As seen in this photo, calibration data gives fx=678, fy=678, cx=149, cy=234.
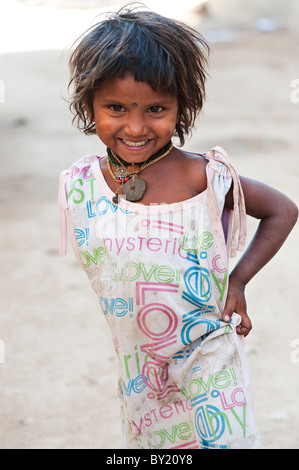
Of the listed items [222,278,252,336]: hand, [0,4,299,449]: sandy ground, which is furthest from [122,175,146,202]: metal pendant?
[0,4,299,449]: sandy ground

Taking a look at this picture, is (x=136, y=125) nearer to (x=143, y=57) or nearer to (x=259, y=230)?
(x=143, y=57)

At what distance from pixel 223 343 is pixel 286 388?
1263 mm

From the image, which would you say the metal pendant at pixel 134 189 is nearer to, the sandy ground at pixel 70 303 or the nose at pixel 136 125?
the nose at pixel 136 125

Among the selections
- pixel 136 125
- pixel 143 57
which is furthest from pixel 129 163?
pixel 143 57

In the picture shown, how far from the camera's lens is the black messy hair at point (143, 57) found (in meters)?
1.46

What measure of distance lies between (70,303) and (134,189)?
6.42 feet

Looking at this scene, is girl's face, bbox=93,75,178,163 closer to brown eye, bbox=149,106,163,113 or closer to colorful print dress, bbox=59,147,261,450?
brown eye, bbox=149,106,163,113

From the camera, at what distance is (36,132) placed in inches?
252

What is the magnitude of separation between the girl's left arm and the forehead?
11.7 inches

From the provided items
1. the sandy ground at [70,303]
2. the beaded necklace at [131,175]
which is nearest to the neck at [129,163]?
the beaded necklace at [131,175]
